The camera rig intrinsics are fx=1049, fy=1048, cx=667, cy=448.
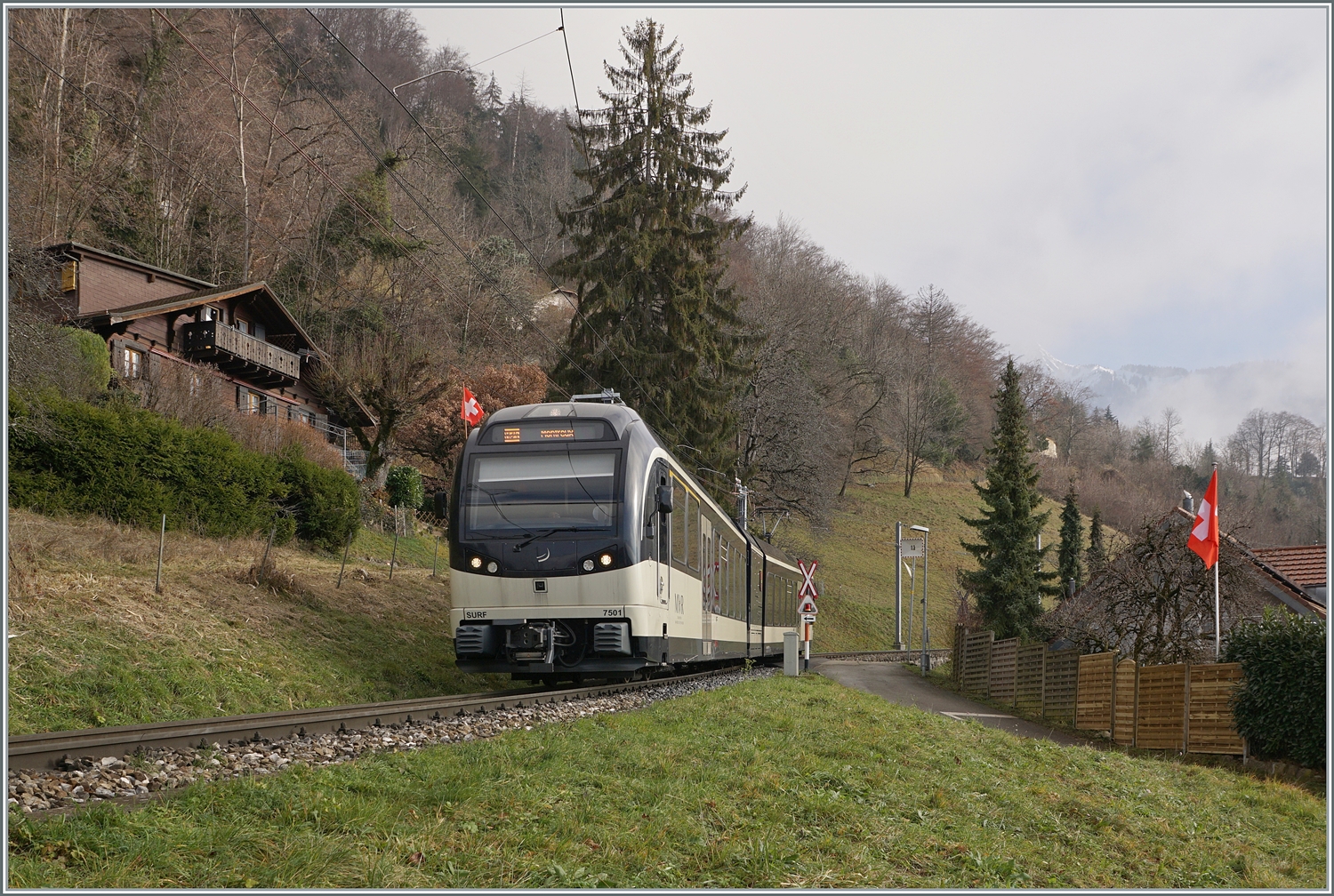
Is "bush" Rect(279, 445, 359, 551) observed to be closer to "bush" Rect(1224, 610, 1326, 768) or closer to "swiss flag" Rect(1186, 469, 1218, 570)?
"swiss flag" Rect(1186, 469, 1218, 570)

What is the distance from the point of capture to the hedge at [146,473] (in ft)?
55.6

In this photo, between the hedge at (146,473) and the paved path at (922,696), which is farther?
the paved path at (922,696)

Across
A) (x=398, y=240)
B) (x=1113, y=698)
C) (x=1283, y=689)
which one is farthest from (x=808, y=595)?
(x=398, y=240)

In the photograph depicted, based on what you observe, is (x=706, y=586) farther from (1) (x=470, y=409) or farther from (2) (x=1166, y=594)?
(2) (x=1166, y=594)

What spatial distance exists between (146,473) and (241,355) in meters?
18.1

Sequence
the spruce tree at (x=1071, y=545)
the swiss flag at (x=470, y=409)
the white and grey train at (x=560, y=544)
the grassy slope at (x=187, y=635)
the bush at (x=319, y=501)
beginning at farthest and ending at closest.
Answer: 1. the spruce tree at (x=1071, y=545)
2. the bush at (x=319, y=501)
3. the swiss flag at (x=470, y=409)
4. the white and grey train at (x=560, y=544)
5. the grassy slope at (x=187, y=635)

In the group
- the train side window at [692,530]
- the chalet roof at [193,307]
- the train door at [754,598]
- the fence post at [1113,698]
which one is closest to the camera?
the train side window at [692,530]

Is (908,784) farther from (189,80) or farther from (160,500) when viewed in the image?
(189,80)

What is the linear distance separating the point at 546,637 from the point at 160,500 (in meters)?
9.34

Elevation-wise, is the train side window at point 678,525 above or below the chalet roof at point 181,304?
below

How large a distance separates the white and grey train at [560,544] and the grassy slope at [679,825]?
10.9 ft

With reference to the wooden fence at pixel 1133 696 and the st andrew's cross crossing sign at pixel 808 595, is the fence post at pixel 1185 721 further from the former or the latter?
the st andrew's cross crossing sign at pixel 808 595

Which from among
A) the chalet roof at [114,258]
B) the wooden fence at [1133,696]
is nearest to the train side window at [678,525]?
the wooden fence at [1133,696]

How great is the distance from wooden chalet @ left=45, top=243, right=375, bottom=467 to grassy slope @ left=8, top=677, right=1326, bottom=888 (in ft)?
71.7
